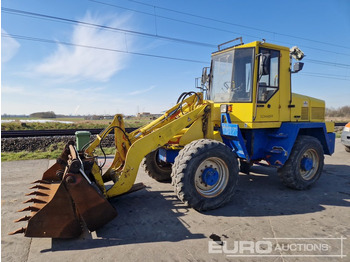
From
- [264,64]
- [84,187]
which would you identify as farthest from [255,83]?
[84,187]

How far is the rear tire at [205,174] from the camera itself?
3824 mm

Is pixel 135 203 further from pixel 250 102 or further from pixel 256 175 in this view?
pixel 256 175

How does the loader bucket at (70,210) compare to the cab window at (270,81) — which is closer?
the loader bucket at (70,210)

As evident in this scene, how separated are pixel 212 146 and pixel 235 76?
1.73 m

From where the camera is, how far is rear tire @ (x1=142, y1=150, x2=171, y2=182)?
551 centimetres

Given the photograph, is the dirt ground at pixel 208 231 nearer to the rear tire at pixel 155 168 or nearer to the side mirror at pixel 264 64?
the rear tire at pixel 155 168

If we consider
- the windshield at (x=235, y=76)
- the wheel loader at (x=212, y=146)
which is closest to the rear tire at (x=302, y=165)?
the wheel loader at (x=212, y=146)

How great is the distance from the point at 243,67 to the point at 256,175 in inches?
125

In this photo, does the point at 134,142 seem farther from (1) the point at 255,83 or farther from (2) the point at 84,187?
(1) the point at 255,83

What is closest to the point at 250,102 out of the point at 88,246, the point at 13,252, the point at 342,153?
the point at 88,246

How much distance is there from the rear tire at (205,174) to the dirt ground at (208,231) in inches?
9.0

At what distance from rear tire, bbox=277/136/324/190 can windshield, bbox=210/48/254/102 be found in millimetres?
1621

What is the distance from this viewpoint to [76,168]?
10.4ft

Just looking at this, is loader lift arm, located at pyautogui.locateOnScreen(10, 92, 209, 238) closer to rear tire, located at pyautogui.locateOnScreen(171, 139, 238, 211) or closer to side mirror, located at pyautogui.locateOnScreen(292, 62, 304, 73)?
rear tire, located at pyautogui.locateOnScreen(171, 139, 238, 211)
